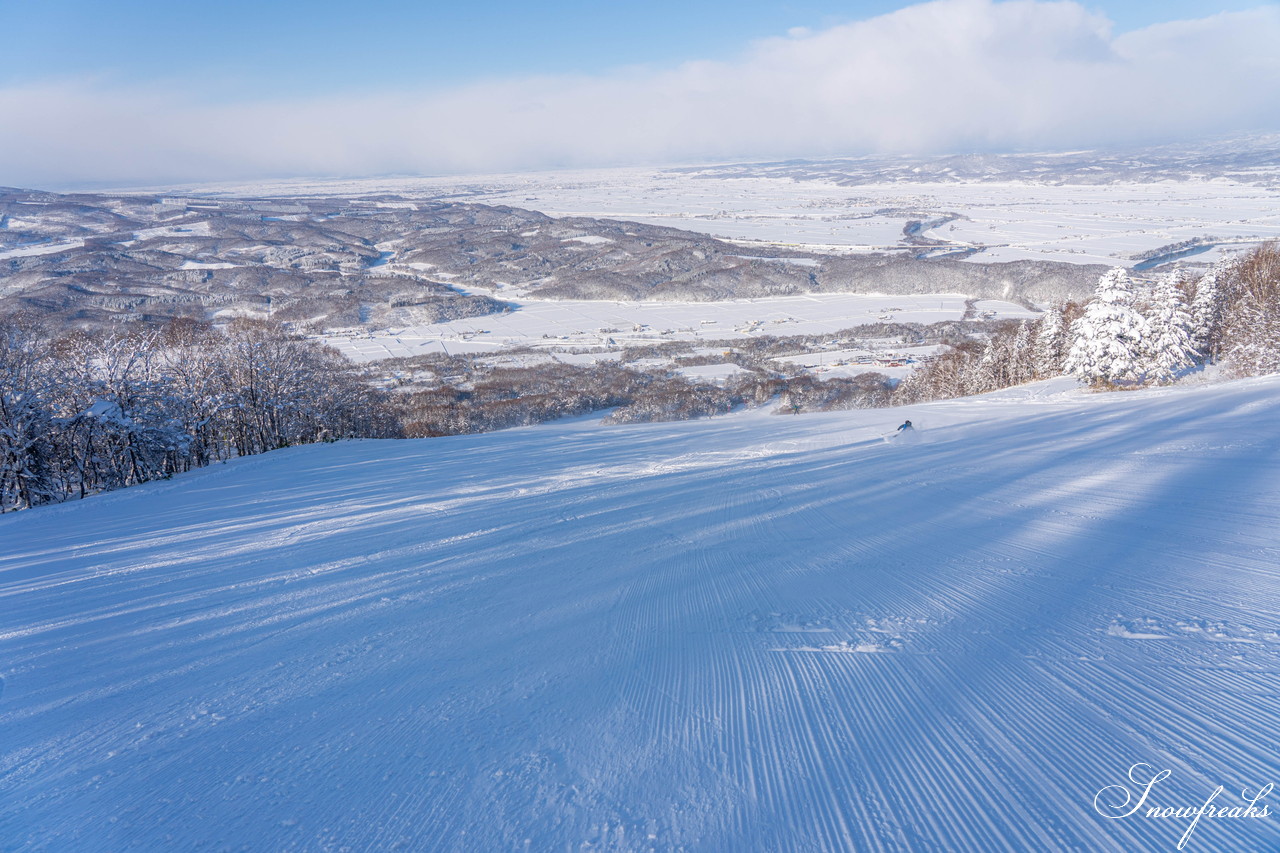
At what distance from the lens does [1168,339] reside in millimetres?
23562

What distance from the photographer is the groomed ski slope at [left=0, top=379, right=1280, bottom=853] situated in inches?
117

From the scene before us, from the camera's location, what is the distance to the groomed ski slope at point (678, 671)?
2965mm

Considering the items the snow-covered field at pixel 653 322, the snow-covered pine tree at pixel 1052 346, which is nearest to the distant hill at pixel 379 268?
the snow-covered field at pixel 653 322

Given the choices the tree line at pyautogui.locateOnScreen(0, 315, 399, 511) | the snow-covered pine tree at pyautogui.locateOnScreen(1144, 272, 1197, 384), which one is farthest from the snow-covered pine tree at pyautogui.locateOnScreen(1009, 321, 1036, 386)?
the tree line at pyautogui.locateOnScreen(0, 315, 399, 511)

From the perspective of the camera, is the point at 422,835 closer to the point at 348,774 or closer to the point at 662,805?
the point at 348,774

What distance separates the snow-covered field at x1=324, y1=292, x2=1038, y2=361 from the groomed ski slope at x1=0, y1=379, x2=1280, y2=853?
58.3 metres

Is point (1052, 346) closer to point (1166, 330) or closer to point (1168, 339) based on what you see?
point (1166, 330)

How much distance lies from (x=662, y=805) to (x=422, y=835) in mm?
1176

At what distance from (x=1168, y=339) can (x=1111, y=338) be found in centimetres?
363

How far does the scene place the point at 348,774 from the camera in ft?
11.1

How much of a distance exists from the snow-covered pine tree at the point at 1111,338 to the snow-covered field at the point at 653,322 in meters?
45.1

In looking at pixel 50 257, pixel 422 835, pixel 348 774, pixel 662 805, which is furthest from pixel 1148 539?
pixel 50 257

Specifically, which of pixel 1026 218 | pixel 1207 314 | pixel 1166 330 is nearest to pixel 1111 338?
pixel 1166 330

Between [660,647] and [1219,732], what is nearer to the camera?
[1219,732]
